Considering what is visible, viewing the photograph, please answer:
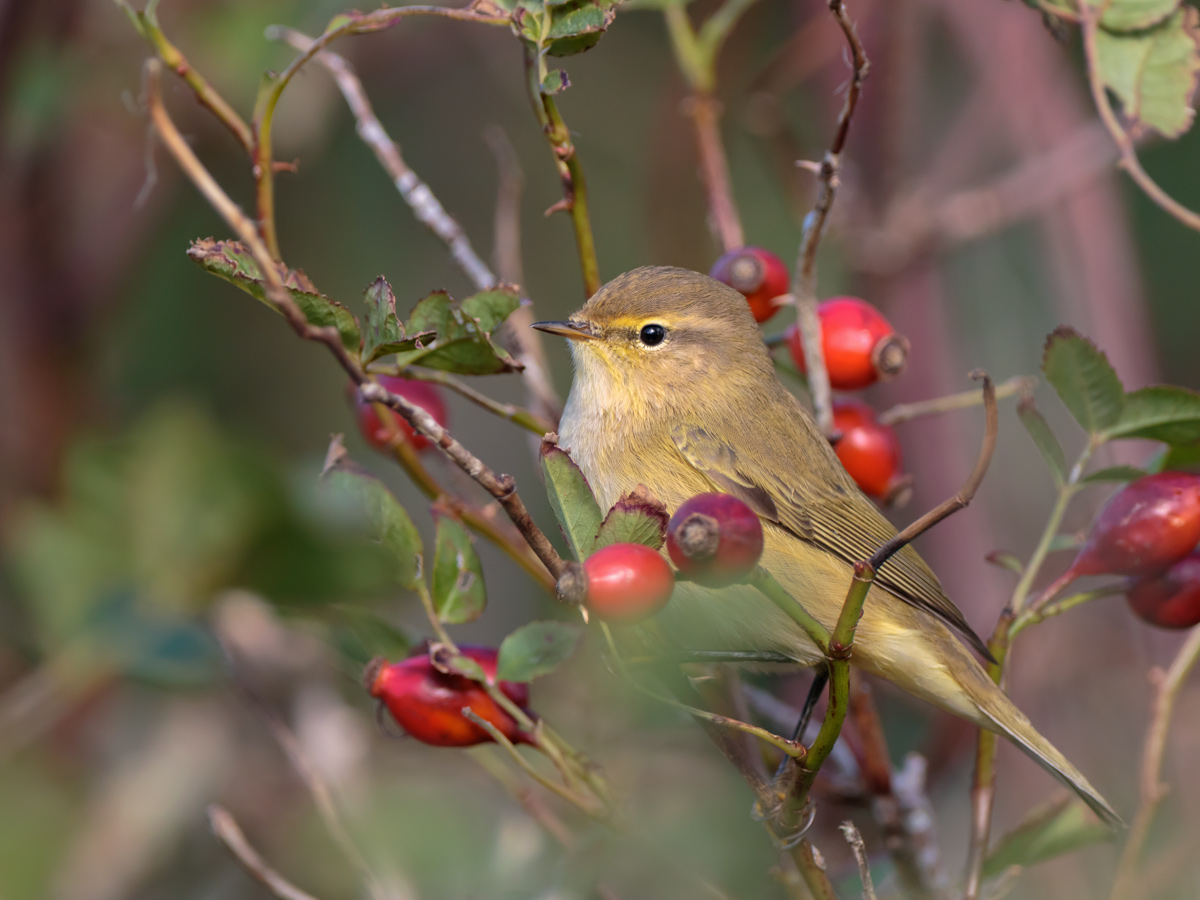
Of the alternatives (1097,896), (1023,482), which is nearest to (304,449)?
(1023,482)

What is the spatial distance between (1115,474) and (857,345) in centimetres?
51

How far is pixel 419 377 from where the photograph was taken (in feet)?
5.28

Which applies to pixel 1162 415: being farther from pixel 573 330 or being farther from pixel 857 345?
pixel 573 330

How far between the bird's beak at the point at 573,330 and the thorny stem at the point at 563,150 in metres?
0.81

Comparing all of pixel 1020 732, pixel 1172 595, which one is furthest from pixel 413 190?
pixel 1020 732

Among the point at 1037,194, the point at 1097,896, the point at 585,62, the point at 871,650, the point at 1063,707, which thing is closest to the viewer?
the point at 1097,896

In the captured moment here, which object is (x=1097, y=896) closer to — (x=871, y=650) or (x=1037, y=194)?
(x=871, y=650)

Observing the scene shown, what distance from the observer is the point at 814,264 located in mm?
2109

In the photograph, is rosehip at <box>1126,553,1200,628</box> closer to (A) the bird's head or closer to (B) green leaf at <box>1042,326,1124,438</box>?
(B) green leaf at <box>1042,326,1124,438</box>

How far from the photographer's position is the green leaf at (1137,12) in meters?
1.95

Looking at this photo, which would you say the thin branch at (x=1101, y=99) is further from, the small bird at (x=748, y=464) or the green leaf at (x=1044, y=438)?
the small bird at (x=748, y=464)

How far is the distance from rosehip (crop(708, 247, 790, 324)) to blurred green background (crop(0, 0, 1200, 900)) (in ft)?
2.68

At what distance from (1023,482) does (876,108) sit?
1.45 meters

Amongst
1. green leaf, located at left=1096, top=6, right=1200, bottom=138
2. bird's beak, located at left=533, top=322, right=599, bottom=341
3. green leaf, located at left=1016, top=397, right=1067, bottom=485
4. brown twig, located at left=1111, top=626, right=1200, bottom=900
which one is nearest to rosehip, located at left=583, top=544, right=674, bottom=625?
green leaf, located at left=1016, top=397, right=1067, bottom=485
